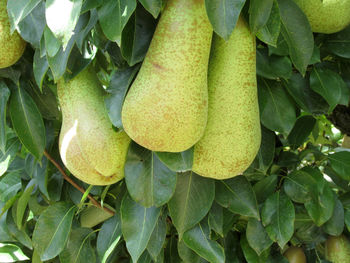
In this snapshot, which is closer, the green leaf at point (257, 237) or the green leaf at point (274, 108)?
the green leaf at point (274, 108)

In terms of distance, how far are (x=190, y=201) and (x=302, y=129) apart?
40 cm

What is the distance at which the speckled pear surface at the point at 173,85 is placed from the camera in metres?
0.67

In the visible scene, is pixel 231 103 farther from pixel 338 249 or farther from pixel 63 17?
pixel 338 249

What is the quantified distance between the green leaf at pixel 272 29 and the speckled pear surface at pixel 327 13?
8.6 inches

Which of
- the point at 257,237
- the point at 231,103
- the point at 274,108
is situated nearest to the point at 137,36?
the point at 231,103

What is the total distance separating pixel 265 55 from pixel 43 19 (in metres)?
0.45

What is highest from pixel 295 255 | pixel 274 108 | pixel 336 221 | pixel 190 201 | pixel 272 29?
pixel 272 29

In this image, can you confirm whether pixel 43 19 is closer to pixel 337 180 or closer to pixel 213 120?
pixel 213 120

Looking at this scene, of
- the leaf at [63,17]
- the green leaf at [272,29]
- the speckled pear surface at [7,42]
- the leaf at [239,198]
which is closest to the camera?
the leaf at [63,17]

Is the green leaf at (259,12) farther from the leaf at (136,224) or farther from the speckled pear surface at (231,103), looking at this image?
the leaf at (136,224)

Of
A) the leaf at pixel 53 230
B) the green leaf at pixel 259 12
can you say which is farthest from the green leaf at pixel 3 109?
the green leaf at pixel 259 12

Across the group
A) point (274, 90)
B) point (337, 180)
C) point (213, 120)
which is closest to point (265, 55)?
point (274, 90)

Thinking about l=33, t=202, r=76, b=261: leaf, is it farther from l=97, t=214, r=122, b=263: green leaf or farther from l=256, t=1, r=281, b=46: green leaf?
l=256, t=1, r=281, b=46: green leaf

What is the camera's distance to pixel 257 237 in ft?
3.37
